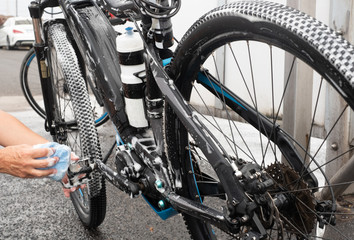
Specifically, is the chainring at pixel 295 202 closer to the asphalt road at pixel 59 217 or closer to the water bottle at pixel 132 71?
the water bottle at pixel 132 71

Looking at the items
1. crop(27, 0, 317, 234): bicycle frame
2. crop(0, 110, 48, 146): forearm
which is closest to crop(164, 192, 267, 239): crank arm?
crop(27, 0, 317, 234): bicycle frame

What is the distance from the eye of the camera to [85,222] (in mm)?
3115

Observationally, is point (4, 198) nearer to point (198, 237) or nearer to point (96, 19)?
point (96, 19)

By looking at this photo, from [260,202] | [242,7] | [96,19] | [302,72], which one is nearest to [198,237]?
[260,202]

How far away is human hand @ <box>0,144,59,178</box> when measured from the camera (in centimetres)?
167

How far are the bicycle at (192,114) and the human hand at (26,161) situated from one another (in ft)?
1.71

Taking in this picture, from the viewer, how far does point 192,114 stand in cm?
180

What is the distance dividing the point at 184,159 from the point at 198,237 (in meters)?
0.37

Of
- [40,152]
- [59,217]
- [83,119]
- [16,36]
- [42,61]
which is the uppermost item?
[40,152]

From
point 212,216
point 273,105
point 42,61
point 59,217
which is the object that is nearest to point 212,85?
point 273,105

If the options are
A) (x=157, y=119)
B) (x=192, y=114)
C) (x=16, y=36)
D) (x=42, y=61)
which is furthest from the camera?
(x=16, y=36)

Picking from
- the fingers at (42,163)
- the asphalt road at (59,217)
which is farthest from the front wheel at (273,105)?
the asphalt road at (59,217)

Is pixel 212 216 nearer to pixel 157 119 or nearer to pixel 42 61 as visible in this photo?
pixel 157 119

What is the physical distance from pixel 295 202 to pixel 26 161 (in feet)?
3.34
